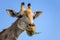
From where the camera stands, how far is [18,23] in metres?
14.1

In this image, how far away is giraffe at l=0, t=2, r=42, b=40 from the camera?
13.5 meters

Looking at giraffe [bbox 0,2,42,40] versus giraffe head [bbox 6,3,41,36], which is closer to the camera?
giraffe head [bbox 6,3,41,36]

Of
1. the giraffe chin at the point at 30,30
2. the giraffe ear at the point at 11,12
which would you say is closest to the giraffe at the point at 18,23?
the giraffe ear at the point at 11,12

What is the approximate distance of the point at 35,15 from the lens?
14484mm

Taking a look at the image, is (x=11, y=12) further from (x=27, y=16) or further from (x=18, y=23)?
(x=27, y=16)

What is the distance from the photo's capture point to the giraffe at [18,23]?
1351 cm

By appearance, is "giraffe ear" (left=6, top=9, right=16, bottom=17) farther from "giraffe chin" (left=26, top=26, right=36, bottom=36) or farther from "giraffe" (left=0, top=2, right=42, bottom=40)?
"giraffe chin" (left=26, top=26, right=36, bottom=36)

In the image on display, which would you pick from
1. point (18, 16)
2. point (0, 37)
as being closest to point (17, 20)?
point (18, 16)

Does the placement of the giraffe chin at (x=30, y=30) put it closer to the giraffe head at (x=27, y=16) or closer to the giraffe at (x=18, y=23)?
the giraffe head at (x=27, y=16)

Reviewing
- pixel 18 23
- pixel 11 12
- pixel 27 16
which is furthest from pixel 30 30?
pixel 11 12

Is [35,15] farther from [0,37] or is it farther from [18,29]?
[0,37]

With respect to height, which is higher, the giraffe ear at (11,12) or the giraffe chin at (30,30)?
the giraffe ear at (11,12)

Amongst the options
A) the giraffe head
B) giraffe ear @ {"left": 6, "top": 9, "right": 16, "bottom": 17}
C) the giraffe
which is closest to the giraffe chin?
the giraffe head

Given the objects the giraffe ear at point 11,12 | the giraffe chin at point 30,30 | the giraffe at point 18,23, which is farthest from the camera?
the giraffe ear at point 11,12
